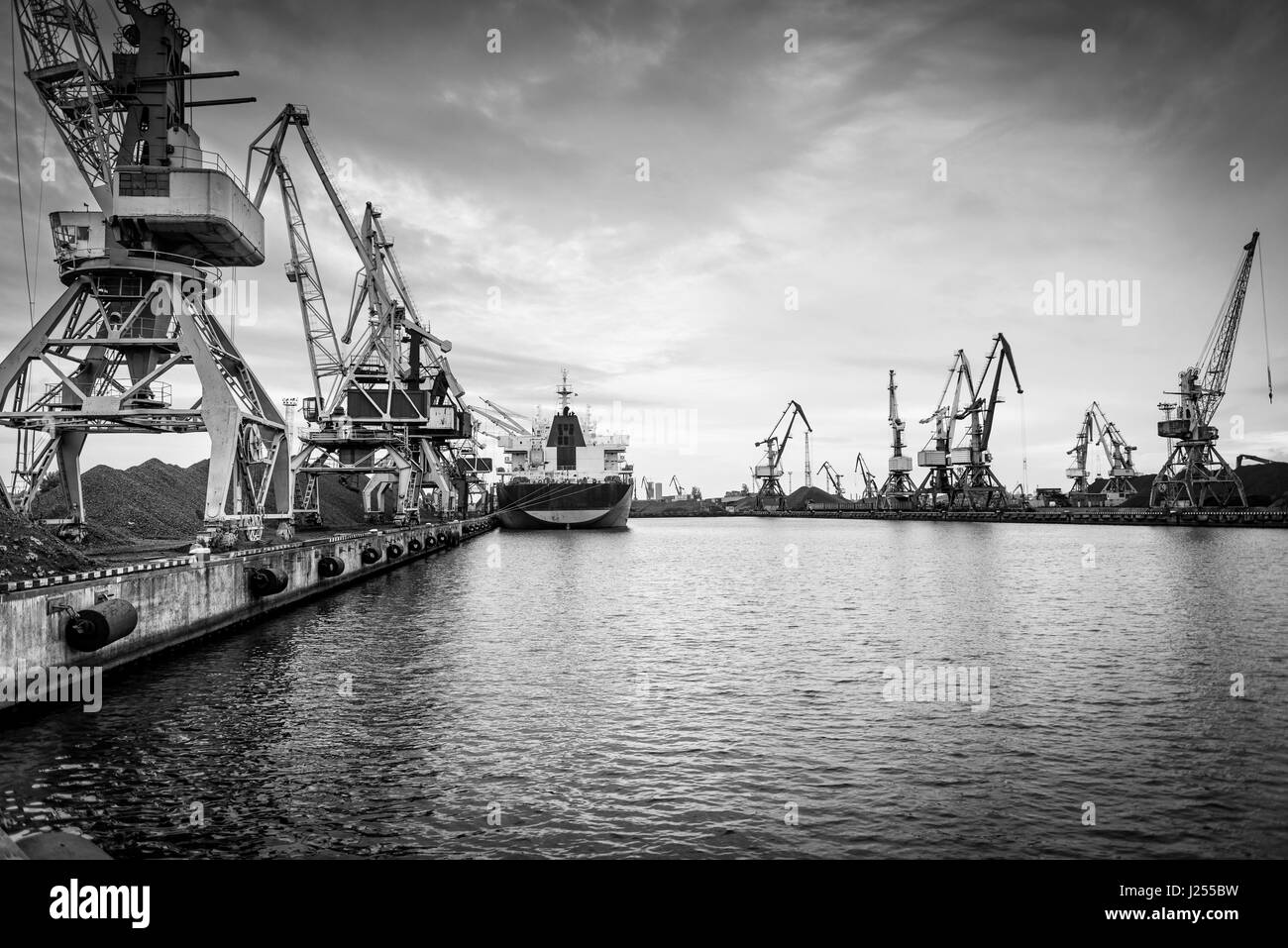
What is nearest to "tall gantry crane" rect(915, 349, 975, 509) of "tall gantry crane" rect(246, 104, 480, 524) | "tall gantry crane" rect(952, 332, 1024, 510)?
"tall gantry crane" rect(952, 332, 1024, 510)

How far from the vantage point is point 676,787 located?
1264 cm

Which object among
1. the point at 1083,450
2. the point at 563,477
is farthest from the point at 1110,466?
the point at 563,477

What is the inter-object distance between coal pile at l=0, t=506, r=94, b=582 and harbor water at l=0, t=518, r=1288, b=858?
456 cm

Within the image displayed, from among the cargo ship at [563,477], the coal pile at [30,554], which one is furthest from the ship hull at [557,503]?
the coal pile at [30,554]

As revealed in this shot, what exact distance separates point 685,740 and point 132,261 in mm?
36293

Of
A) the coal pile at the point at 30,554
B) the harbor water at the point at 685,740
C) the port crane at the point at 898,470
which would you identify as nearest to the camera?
the harbor water at the point at 685,740

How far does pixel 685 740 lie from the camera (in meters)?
15.3

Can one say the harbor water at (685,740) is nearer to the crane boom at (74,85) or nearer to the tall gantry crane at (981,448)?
the crane boom at (74,85)

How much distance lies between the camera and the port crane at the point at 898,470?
175 metres

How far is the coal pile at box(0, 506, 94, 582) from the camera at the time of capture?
22131 mm

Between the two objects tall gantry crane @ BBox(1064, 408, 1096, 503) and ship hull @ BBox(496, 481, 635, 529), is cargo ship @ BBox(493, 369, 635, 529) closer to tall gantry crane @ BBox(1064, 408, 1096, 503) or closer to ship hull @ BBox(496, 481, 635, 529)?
ship hull @ BBox(496, 481, 635, 529)

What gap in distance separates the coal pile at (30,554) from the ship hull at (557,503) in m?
87.6
